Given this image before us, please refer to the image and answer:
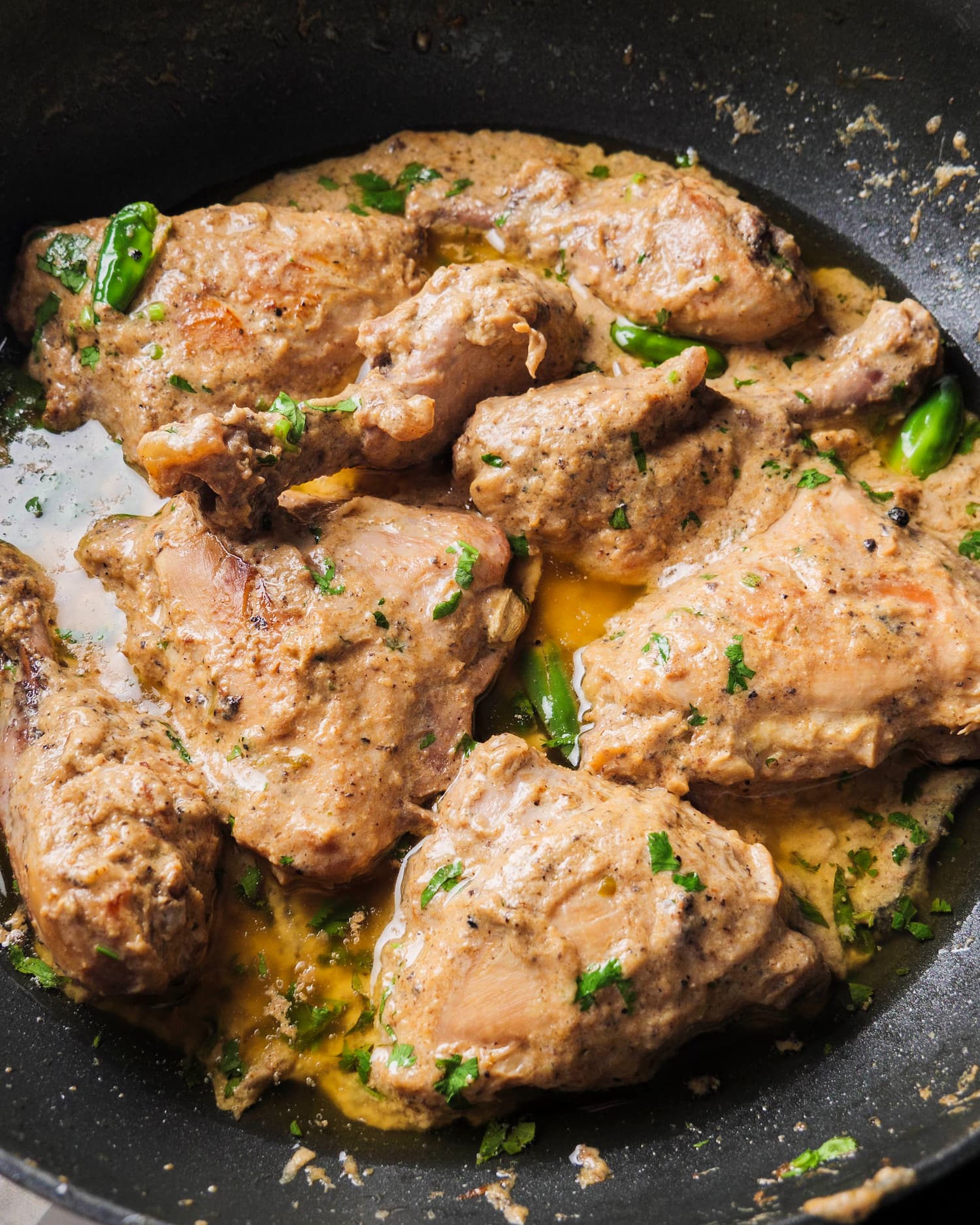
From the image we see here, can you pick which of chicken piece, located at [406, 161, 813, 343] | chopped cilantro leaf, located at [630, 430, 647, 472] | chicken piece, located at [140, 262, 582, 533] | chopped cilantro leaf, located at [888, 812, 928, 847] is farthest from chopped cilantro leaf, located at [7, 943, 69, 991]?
chicken piece, located at [406, 161, 813, 343]

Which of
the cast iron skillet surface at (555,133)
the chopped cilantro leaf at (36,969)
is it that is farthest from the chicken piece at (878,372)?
the chopped cilantro leaf at (36,969)

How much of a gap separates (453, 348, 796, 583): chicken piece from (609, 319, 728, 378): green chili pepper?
1.07 feet

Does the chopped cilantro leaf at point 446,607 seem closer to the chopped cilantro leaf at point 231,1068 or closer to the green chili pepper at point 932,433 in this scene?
the chopped cilantro leaf at point 231,1068

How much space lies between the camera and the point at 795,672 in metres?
3.26

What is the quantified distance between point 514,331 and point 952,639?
1789 millimetres

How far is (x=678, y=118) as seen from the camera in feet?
14.6

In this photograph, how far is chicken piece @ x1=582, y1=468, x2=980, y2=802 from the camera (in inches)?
129

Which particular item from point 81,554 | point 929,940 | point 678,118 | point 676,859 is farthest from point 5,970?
point 678,118

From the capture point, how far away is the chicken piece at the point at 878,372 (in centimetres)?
388

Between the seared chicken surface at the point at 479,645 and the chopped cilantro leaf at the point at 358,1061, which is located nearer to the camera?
the seared chicken surface at the point at 479,645

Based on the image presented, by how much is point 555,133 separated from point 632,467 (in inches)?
74.7

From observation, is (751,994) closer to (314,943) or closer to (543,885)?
(543,885)

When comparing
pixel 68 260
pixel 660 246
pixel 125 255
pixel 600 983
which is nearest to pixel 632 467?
pixel 660 246

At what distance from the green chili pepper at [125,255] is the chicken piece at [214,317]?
3 centimetres
